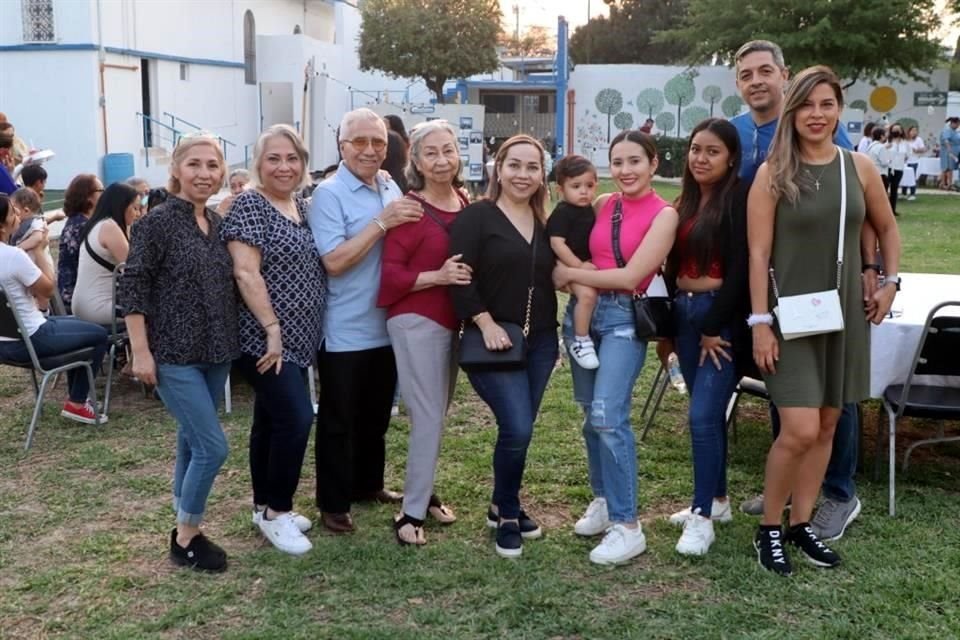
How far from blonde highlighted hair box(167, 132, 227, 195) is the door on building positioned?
2755 centimetres

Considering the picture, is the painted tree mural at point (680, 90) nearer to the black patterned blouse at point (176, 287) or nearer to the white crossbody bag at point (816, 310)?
the white crossbody bag at point (816, 310)

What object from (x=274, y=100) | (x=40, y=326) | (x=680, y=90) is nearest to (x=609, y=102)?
(x=680, y=90)

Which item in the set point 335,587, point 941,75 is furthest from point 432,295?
point 941,75

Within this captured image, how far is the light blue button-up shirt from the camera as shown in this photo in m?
3.85

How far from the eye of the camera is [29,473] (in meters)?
5.03

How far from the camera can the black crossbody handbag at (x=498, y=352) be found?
3.74 metres

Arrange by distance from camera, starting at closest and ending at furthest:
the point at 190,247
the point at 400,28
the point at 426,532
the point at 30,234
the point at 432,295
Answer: the point at 190,247 → the point at 432,295 → the point at 426,532 → the point at 30,234 → the point at 400,28

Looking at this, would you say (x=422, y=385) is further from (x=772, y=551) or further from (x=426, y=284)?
(x=772, y=551)

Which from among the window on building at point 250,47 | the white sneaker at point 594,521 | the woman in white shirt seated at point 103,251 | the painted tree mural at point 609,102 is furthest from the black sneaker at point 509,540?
the window on building at point 250,47

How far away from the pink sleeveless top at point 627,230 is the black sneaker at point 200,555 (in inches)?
72.1

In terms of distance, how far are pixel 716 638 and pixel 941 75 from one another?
27.5 m

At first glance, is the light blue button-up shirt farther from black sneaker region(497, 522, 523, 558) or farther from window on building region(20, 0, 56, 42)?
window on building region(20, 0, 56, 42)

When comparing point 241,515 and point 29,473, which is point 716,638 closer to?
point 241,515

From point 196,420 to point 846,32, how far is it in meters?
24.2
